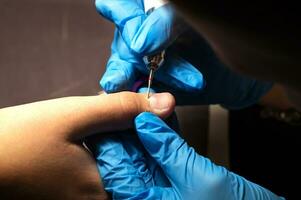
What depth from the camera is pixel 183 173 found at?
792 mm

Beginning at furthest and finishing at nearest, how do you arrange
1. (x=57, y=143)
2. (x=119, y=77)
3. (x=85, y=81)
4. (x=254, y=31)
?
(x=85, y=81) → (x=119, y=77) → (x=57, y=143) → (x=254, y=31)

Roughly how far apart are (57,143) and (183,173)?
221 millimetres

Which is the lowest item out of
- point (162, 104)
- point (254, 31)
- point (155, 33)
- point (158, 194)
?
point (158, 194)

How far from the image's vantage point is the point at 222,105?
118cm

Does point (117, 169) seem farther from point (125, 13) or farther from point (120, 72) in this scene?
point (125, 13)

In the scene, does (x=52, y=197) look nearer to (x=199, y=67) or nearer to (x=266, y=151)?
(x=199, y=67)

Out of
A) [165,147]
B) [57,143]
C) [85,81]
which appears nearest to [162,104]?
[165,147]

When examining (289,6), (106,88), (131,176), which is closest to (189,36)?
(106,88)

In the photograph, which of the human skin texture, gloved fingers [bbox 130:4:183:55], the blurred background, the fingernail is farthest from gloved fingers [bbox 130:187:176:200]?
the human skin texture

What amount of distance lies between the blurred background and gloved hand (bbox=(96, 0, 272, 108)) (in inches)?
5.3

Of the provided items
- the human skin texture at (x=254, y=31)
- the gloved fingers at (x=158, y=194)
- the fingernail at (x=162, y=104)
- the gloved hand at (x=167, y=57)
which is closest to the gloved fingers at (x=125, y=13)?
the gloved hand at (x=167, y=57)

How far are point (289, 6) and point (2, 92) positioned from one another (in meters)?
1.04

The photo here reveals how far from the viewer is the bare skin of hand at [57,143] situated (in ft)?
2.42

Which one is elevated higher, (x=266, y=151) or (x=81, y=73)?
(x=81, y=73)
